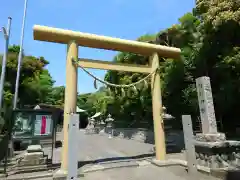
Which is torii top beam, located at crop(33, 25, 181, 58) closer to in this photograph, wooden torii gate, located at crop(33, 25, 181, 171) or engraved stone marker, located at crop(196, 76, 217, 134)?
wooden torii gate, located at crop(33, 25, 181, 171)

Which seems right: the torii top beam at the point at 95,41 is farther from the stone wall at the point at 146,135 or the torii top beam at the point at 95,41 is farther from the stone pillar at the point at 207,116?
the stone wall at the point at 146,135

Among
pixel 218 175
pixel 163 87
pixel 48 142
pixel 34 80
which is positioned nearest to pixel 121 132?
pixel 48 142

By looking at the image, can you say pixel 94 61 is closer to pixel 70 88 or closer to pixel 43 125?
pixel 70 88

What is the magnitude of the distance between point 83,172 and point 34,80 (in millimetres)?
21040

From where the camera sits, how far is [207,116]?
6.05 m

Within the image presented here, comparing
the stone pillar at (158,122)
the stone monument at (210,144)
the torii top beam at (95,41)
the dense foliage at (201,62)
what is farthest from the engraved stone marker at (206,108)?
the dense foliage at (201,62)

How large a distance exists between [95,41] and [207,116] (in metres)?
4.38

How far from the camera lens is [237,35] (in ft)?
28.1

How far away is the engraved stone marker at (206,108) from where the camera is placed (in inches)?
235

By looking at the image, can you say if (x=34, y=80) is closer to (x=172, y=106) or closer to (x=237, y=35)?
(x=172, y=106)

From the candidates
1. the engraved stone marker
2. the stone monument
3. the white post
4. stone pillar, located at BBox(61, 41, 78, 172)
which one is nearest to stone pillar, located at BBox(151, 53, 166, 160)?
the stone monument

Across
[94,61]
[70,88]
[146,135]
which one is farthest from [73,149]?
[146,135]

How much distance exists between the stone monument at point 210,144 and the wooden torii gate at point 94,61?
137cm

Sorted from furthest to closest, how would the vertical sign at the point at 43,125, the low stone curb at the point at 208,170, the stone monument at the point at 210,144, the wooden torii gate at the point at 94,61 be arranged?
the vertical sign at the point at 43,125
the wooden torii gate at the point at 94,61
the stone monument at the point at 210,144
the low stone curb at the point at 208,170
